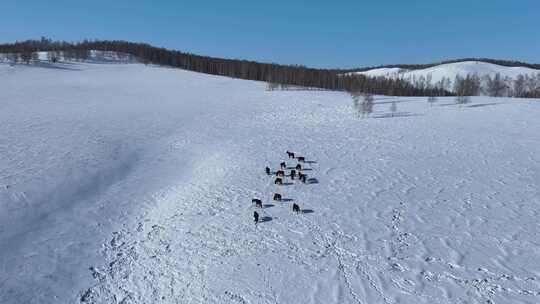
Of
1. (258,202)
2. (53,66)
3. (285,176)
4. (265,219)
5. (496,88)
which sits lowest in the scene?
(265,219)

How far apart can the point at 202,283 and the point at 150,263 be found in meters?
2.83

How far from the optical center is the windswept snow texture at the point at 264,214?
13.2 meters

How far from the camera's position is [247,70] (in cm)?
13125

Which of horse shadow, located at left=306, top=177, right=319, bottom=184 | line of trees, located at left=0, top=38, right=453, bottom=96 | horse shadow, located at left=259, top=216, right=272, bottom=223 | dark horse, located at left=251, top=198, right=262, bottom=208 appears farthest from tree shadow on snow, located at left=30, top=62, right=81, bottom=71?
horse shadow, located at left=259, top=216, right=272, bottom=223

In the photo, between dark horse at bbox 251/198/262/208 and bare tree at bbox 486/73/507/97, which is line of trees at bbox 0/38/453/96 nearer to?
bare tree at bbox 486/73/507/97

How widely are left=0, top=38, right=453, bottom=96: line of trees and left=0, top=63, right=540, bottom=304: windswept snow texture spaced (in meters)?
64.0

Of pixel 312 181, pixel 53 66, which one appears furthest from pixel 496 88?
pixel 53 66

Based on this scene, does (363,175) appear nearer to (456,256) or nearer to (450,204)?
(450,204)

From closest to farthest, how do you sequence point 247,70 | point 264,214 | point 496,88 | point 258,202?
point 264,214 → point 258,202 → point 496,88 → point 247,70

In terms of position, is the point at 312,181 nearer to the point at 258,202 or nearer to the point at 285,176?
the point at 285,176

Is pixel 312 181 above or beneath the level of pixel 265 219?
above

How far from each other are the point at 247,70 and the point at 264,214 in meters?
118

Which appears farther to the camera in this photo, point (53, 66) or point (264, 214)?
point (53, 66)

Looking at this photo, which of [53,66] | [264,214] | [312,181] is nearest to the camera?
[264,214]
